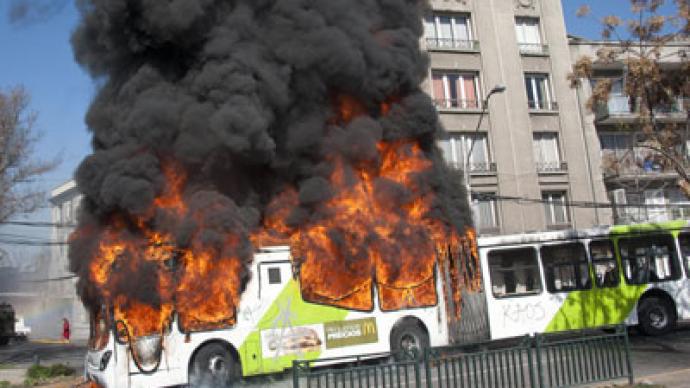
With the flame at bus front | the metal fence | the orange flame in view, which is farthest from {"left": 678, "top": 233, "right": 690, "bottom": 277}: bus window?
the flame at bus front

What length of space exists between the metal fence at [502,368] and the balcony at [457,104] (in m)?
17.8

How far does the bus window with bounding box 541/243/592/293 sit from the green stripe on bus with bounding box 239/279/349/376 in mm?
5793

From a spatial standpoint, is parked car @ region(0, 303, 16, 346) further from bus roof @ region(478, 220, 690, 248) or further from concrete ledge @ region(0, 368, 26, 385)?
bus roof @ region(478, 220, 690, 248)

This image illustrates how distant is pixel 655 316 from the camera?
1512 centimetres

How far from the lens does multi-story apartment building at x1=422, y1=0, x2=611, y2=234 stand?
26.0 m

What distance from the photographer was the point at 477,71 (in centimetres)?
2688

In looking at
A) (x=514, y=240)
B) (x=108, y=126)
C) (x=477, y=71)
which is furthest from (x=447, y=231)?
(x=477, y=71)

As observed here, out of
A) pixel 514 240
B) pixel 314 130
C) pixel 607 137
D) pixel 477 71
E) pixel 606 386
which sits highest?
pixel 477 71

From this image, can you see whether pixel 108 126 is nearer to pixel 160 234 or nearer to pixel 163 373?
pixel 160 234

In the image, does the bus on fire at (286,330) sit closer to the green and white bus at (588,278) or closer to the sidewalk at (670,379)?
the green and white bus at (588,278)

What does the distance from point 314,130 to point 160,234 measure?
4452mm

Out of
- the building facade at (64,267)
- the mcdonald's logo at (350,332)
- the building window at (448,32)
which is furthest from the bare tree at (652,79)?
the building facade at (64,267)

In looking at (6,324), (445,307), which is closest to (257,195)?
(445,307)

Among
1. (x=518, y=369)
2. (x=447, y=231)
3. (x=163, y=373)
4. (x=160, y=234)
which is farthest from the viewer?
(x=447, y=231)
